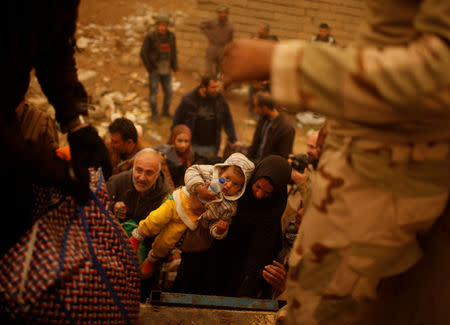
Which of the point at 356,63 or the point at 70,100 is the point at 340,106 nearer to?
the point at 356,63

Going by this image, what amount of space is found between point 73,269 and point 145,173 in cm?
176

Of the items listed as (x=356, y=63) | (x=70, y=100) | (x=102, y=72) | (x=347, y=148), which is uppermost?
(x=356, y=63)

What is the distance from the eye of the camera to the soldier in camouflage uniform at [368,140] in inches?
34.2

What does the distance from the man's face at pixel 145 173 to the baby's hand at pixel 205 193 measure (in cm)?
82

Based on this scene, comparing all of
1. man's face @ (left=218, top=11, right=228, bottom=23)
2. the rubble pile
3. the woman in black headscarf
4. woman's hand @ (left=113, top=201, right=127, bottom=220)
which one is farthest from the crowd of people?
man's face @ (left=218, top=11, right=228, bottom=23)

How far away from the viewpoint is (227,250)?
2.60 metres

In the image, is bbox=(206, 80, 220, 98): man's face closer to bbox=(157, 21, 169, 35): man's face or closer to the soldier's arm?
bbox=(157, 21, 169, 35): man's face

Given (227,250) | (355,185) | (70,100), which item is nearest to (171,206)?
(227,250)

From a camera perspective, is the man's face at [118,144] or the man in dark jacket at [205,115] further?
the man in dark jacket at [205,115]

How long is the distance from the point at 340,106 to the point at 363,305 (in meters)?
0.82

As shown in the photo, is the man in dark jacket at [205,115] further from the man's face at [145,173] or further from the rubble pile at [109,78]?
the man's face at [145,173]

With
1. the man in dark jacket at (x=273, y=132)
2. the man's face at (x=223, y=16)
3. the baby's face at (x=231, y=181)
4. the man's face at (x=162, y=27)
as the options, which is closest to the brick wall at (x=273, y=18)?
the man's face at (x=223, y=16)

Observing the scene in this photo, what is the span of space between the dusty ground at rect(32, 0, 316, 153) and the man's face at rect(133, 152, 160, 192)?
393 centimetres

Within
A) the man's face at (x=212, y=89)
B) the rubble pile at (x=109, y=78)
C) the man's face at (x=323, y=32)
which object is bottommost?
the rubble pile at (x=109, y=78)
